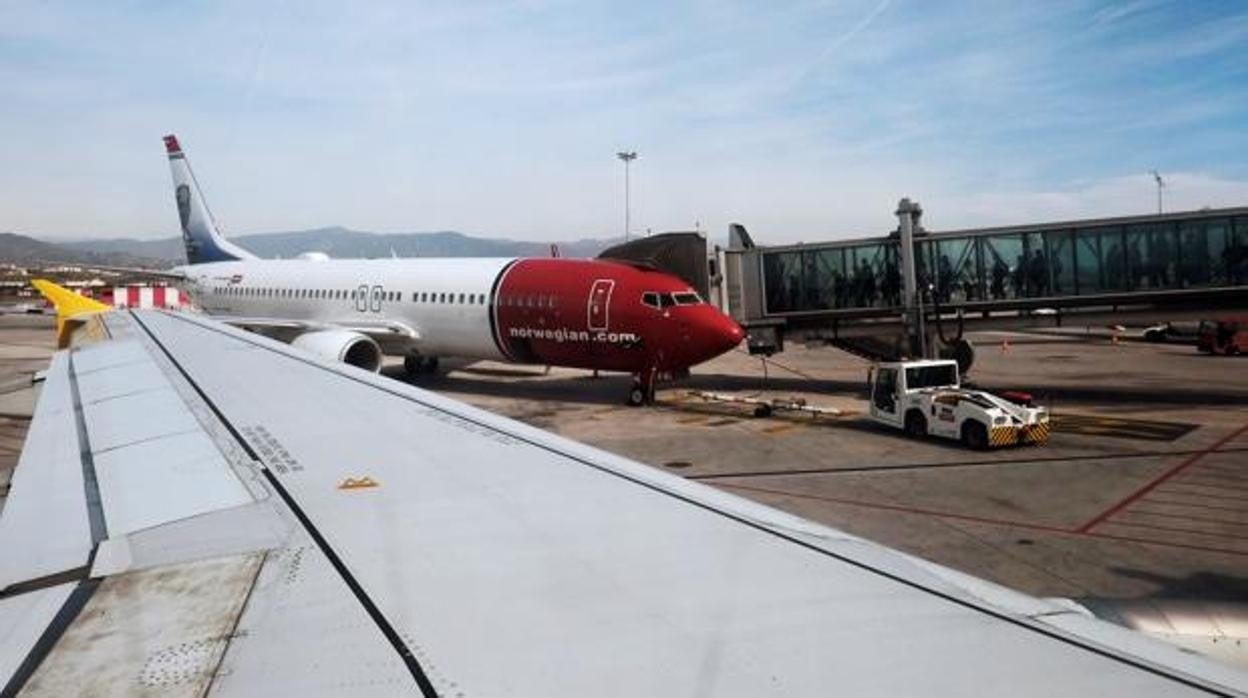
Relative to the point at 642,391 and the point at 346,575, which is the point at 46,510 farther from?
the point at 642,391

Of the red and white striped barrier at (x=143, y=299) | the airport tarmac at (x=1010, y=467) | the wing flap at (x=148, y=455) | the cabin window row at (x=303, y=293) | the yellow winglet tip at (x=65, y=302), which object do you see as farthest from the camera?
the red and white striped barrier at (x=143, y=299)

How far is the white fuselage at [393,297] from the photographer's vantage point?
2619cm

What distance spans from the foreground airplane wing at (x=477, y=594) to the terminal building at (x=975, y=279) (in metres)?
22.7

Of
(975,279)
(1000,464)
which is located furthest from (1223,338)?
(1000,464)

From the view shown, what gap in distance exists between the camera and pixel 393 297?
91.5 feet

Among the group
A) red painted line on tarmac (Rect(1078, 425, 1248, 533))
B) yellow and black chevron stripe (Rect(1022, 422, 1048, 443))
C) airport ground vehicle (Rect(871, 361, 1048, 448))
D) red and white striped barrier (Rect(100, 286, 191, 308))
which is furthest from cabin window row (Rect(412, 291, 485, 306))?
red and white striped barrier (Rect(100, 286, 191, 308))

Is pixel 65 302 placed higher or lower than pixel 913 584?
higher

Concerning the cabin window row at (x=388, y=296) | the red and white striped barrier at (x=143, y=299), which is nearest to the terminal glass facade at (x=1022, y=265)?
the cabin window row at (x=388, y=296)

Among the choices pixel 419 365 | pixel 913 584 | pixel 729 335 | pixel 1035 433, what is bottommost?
pixel 1035 433

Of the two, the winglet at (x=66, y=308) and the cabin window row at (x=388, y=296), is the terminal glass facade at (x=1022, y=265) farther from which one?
the winglet at (x=66, y=308)

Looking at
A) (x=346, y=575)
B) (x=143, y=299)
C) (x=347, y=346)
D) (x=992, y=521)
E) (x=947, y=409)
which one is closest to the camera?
(x=346, y=575)

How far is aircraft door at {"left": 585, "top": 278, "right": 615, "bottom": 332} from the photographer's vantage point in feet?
76.3

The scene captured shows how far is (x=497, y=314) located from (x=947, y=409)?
42.0ft

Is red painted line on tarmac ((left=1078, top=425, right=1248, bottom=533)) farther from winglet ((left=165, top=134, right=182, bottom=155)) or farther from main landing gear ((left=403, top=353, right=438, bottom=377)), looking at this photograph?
winglet ((left=165, top=134, right=182, bottom=155))
